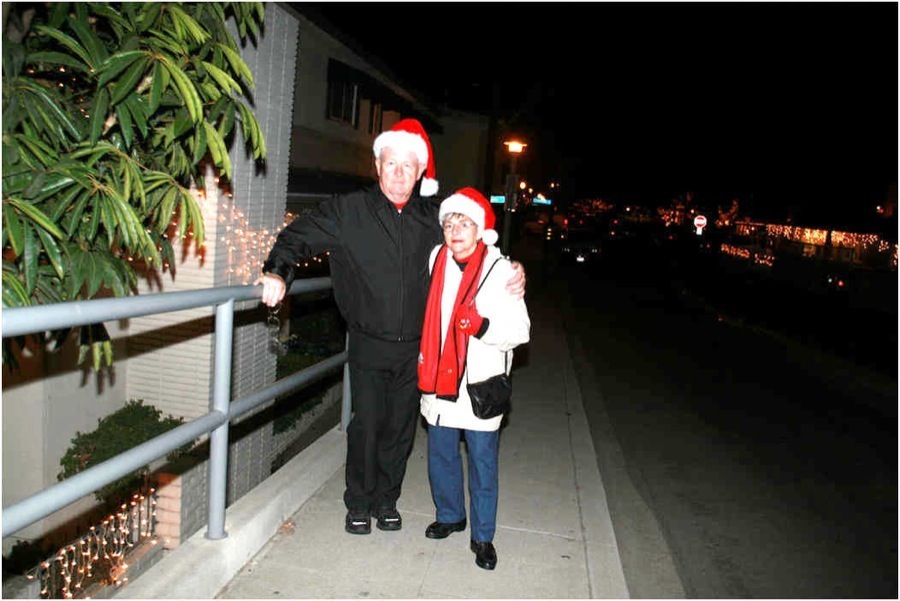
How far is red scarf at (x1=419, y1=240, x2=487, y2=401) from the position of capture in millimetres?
3402

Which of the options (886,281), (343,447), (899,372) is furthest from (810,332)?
(343,447)

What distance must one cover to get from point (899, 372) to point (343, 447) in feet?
34.9

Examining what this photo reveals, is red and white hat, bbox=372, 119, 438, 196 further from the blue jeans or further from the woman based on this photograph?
the blue jeans

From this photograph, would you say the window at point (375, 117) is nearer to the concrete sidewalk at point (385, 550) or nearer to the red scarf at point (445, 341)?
the concrete sidewalk at point (385, 550)

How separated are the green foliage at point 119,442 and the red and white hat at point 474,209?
283 centimetres

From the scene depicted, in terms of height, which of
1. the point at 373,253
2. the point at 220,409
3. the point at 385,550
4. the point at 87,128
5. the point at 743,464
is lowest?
the point at 743,464

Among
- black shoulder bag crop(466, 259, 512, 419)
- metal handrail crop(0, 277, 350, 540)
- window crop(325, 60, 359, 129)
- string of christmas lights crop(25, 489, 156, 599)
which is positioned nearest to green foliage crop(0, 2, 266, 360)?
metal handrail crop(0, 277, 350, 540)

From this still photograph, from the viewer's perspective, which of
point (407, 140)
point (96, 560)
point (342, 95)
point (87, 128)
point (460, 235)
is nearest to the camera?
point (87, 128)

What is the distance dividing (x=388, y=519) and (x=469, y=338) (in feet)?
3.52

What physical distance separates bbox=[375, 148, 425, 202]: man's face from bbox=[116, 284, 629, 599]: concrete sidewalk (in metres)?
1.61

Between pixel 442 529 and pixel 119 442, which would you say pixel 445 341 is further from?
pixel 119 442

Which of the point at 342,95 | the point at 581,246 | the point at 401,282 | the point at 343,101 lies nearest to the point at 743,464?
the point at 401,282

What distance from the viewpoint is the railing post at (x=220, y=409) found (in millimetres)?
2957

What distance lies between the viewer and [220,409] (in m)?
3.00
